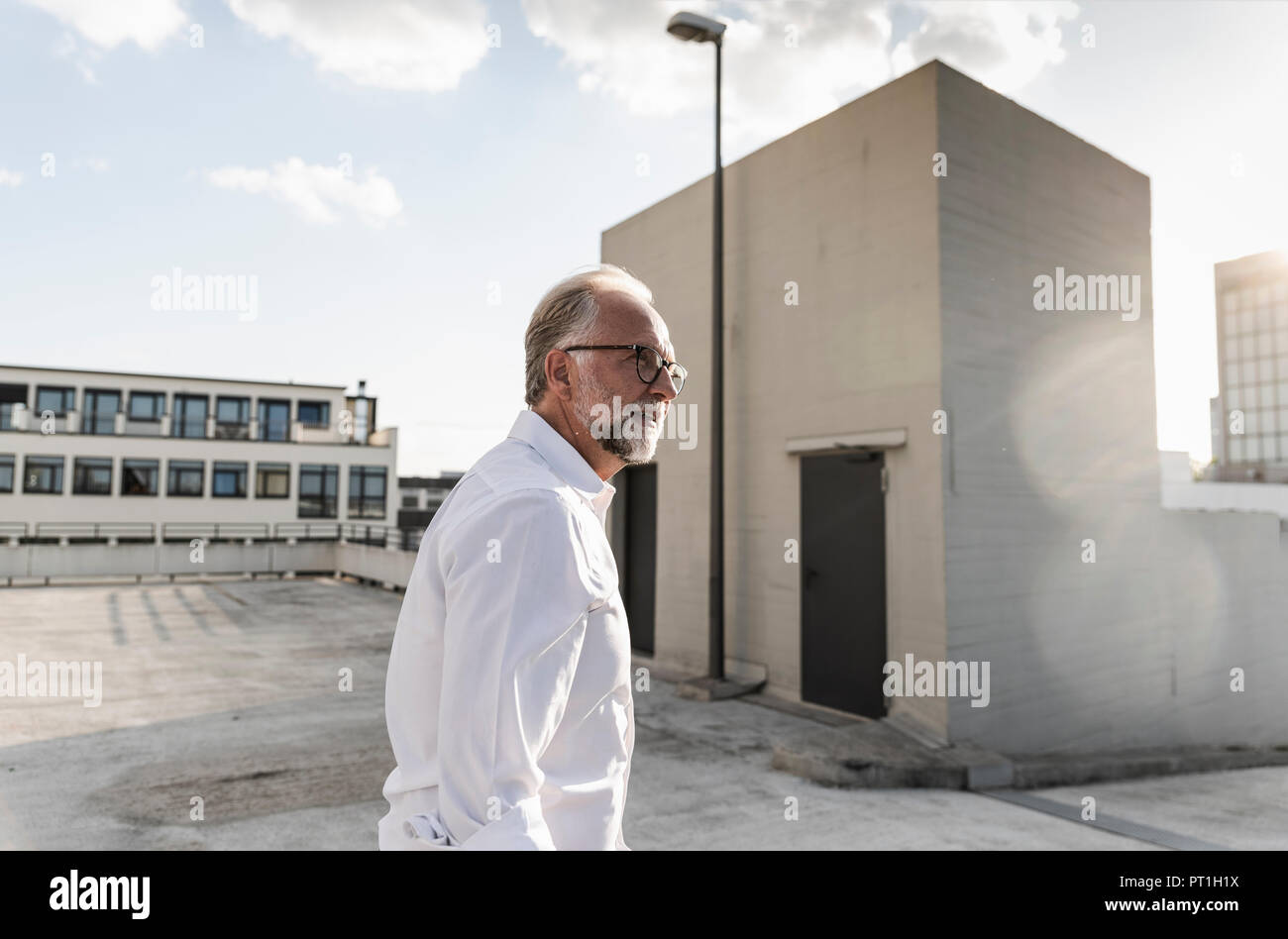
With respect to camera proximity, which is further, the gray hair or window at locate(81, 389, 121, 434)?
window at locate(81, 389, 121, 434)

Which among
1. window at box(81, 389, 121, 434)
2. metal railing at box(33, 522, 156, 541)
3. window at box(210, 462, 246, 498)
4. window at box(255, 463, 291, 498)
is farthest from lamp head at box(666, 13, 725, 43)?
window at box(81, 389, 121, 434)

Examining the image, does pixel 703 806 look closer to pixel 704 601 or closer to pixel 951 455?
pixel 951 455

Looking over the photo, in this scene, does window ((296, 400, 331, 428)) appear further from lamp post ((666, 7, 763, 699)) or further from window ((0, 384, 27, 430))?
lamp post ((666, 7, 763, 699))

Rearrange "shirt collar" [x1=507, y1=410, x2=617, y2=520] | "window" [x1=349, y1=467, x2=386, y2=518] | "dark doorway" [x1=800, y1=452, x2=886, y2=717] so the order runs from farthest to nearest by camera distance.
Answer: "window" [x1=349, y1=467, x2=386, y2=518] → "dark doorway" [x1=800, y1=452, x2=886, y2=717] → "shirt collar" [x1=507, y1=410, x2=617, y2=520]

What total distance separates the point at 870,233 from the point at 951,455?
2505mm

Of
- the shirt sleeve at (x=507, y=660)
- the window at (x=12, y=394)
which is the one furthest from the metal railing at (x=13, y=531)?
the shirt sleeve at (x=507, y=660)

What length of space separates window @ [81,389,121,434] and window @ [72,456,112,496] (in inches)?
65.9

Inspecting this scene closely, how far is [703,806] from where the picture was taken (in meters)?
5.41

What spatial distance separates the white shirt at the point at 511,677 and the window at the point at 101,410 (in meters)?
39.2

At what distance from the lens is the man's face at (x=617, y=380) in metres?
1.53

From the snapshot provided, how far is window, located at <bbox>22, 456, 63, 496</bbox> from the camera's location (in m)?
31.7

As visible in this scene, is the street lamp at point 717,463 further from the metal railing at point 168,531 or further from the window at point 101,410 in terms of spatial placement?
the window at point 101,410

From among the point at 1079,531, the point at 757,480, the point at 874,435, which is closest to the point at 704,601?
the point at 757,480

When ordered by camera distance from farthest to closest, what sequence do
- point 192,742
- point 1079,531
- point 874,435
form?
point 1079,531 < point 874,435 < point 192,742
